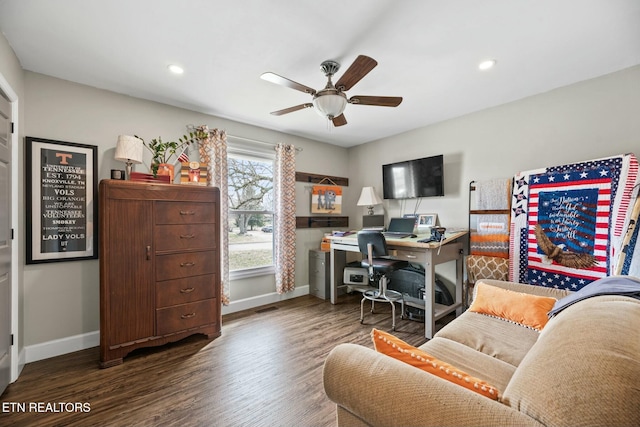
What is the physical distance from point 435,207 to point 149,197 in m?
3.33

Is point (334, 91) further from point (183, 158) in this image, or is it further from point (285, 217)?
point (285, 217)

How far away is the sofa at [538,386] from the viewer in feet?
2.15

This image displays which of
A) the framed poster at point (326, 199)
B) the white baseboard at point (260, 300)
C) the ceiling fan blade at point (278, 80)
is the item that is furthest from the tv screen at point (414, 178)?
the ceiling fan blade at point (278, 80)

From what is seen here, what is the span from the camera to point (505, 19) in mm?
1669

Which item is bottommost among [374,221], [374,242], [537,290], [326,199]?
[537,290]

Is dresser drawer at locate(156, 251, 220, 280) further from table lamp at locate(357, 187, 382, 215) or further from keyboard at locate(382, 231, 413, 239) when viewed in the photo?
table lamp at locate(357, 187, 382, 215)

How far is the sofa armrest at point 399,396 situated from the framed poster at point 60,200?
2675mm

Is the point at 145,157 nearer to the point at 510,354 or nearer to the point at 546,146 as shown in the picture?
the point at 510,354

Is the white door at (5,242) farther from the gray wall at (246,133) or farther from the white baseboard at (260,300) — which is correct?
the white baseboard at (260,300)

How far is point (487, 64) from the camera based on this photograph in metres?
2.17

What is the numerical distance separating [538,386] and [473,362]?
2.44 feet

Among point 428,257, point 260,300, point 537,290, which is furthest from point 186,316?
point 537,290

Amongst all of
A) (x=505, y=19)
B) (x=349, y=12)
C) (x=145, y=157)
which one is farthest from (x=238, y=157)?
(x=505, y=19)

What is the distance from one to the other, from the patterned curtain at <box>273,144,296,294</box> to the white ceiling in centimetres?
112
